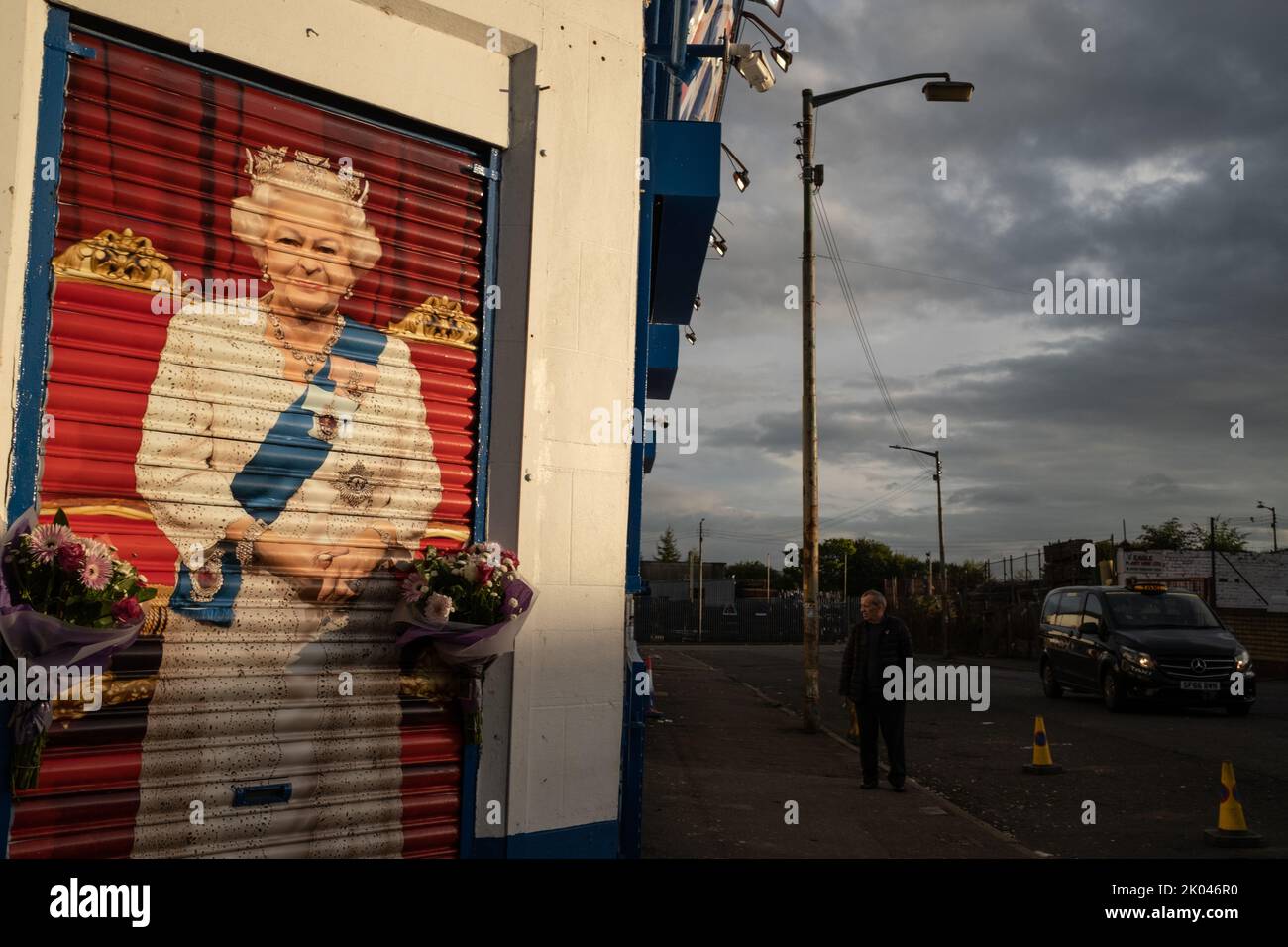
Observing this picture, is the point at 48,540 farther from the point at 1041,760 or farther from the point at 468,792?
the point at 1041,760

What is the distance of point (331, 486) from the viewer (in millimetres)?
5629

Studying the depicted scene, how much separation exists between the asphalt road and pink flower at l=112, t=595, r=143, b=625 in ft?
22.1

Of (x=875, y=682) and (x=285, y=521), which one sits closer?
(x=285, y=521)

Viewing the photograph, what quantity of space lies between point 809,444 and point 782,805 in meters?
7.41

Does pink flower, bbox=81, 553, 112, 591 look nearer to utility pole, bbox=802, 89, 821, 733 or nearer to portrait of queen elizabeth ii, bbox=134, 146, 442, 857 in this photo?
portrait of queen elizabeth ii, bbox=134, 146, 442, 857

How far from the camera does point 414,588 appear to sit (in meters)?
5.59

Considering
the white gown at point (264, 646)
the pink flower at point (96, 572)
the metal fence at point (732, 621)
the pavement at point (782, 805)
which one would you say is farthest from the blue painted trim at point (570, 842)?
the metal fence at point (732, 621)

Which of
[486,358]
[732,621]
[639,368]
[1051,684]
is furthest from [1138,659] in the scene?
[732,621]

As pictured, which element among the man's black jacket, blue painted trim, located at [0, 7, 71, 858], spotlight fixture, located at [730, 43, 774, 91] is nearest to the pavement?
the man's black jacket

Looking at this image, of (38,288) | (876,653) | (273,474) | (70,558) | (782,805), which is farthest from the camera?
(876,653)

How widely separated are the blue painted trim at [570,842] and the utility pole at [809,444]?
950 centimetres
